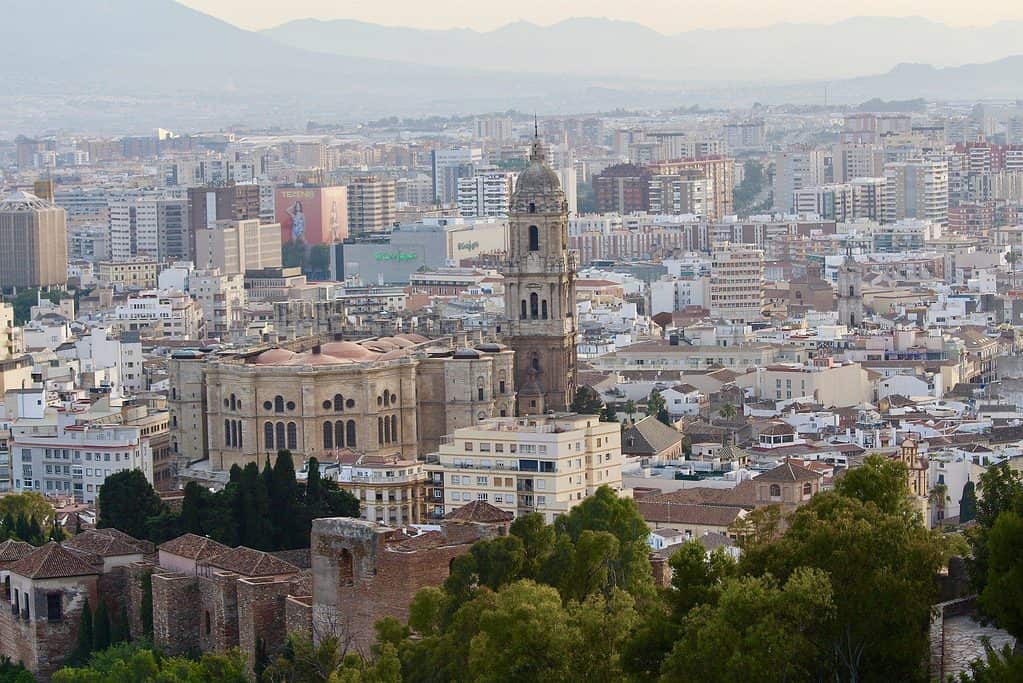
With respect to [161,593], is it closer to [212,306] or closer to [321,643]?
[321,643]

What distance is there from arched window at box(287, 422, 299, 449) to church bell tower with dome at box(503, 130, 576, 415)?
8274 mm

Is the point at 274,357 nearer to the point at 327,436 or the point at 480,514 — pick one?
the point at 327,436

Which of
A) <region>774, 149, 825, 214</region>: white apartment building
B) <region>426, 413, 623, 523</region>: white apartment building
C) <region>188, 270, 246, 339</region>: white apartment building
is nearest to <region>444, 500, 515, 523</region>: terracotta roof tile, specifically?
<region>426, 413, 623, 523</region>: white apartment building

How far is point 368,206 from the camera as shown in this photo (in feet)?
473

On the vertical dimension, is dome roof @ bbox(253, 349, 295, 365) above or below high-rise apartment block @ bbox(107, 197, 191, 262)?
above

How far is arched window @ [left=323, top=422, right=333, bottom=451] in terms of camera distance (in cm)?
5188

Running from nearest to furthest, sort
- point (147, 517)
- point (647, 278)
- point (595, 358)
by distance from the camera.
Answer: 1. point (147, 517)
2. point (595, 358)
3. point (647, 278)

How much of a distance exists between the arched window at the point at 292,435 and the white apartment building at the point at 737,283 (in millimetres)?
43074

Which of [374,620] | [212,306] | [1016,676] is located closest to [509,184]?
[212,306]

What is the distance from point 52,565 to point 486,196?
10434 centimetres

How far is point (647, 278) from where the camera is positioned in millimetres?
111500

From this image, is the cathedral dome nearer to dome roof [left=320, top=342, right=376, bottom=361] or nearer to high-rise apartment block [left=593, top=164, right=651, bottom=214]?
dome roof [left=320, top=342, right=376, bottom=361]

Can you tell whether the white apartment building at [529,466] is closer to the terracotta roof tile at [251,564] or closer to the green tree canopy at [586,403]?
the terracotta roof tile at [251,564]

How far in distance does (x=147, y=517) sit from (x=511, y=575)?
11959 millimetres
